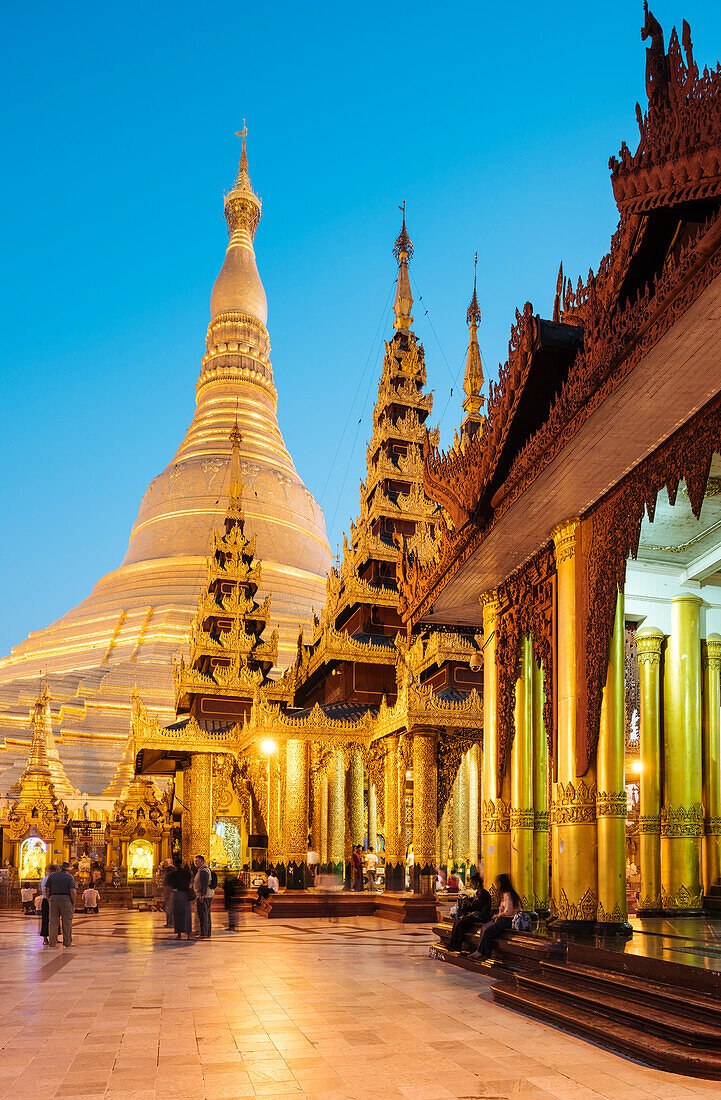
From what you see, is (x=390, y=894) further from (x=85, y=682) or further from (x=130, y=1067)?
(x=85, y=682)

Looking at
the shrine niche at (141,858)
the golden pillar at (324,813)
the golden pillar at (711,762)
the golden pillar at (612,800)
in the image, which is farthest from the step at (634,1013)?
the shrine niche at (141,858)

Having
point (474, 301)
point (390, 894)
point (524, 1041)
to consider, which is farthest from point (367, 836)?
point (524, 1041)

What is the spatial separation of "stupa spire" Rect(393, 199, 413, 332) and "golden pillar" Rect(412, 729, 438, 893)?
15.0 m

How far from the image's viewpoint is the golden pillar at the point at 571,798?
9539mm

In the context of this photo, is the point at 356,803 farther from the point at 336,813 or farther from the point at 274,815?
the point at 274,815

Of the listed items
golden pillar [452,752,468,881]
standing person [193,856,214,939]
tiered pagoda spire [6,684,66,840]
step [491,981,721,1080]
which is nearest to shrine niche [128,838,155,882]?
tiered pagoda spire [6,684,66,840]

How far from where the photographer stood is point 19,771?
121 feet

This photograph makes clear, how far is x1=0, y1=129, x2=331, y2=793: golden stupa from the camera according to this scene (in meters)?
41.1

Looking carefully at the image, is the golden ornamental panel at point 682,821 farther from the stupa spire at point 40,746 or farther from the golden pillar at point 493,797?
the stupa spire at point 40,746

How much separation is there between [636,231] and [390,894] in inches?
611

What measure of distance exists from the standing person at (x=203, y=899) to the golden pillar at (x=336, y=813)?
7926mm

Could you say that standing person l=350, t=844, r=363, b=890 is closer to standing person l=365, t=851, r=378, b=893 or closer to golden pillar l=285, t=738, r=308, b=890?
standing person l=365, t=851, r=378, b=893

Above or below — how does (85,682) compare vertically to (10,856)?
above

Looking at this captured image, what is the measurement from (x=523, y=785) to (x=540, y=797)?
0.86 feet
